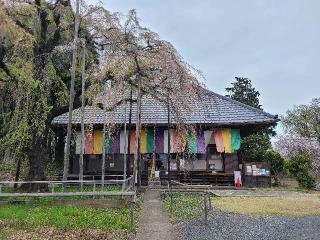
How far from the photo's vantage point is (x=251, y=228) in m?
9.38

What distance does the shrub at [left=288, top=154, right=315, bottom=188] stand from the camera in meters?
22.7

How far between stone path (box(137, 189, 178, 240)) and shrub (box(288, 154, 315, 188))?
12215 mm

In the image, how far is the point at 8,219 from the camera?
376 inches

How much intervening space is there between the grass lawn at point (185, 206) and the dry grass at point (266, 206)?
744 mm

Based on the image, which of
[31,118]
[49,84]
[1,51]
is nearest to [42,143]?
[31,118]

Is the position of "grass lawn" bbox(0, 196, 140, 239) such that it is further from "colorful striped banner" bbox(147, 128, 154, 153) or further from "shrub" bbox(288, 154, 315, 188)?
"shrub" bbox(288, 154, 315, 188)

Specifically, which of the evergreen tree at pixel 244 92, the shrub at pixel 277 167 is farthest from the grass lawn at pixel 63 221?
the evergreen tree at pixel 244 92

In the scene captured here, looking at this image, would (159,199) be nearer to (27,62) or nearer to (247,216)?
(247,216)

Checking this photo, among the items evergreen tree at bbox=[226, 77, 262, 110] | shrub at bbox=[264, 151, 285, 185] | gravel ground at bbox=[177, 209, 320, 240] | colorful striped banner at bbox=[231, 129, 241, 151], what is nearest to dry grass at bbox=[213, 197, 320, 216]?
gravel ground at bbox=[177, 209, 320, 240]

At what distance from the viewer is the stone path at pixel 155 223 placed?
27.6 ft

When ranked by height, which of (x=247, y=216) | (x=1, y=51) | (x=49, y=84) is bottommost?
(x=247, y=216)

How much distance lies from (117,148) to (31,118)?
912 cm

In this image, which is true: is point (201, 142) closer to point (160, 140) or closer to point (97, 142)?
point (160, 140)

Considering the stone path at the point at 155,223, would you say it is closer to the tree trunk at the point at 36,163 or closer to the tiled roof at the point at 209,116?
the tree trunk at the point at 36,163
